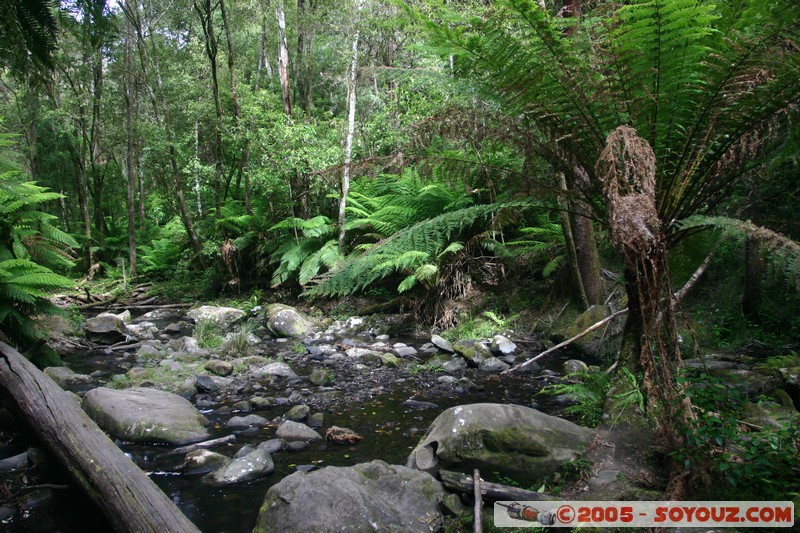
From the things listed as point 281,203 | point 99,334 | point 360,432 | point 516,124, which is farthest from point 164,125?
point 516,124

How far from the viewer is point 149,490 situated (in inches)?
92.4

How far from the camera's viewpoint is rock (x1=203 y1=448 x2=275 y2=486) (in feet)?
10.8

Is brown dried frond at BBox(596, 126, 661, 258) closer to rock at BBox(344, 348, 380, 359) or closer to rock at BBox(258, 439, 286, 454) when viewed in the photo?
rock at BBox(258, 439, 286, 454)

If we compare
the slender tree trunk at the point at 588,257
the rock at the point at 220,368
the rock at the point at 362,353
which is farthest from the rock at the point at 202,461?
the slender tree trunk at the point at 588,257

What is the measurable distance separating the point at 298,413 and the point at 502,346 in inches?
121

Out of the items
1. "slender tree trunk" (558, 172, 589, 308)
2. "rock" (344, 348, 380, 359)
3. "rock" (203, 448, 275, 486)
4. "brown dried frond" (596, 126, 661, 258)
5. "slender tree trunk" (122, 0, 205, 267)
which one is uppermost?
"slender tree trunk" (122, 0, 205, 267)

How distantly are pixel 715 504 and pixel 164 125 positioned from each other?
1494 centimetres

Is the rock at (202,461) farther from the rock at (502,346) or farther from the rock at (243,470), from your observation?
the rock at (502,346)

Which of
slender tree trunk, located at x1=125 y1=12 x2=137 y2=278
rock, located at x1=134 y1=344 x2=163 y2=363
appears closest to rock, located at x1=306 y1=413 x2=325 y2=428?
rock, located at x1=134 y1=344 x2=163 y2=363

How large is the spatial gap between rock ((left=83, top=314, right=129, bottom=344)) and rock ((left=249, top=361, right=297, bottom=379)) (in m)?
3.22

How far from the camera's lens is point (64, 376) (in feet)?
18.4

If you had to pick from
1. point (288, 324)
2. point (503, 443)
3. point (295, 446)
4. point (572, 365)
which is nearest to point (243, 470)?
point (295, 446)

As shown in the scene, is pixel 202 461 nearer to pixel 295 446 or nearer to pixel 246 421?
→ pixel 295 446

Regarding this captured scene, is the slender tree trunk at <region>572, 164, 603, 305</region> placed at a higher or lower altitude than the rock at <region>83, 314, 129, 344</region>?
higher
